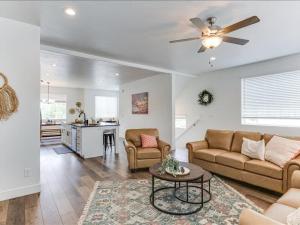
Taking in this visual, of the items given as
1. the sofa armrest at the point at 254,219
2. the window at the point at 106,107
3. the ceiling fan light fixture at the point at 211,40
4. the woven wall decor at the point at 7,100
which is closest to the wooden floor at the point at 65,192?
the woven wall decor at the point at 7,100

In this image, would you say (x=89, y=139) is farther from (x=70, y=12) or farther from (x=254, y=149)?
(x=254, y=149)

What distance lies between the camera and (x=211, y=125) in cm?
616

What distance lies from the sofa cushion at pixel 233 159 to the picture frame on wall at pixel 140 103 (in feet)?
13.3

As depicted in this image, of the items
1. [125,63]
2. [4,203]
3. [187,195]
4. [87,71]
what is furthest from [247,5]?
[87,71]

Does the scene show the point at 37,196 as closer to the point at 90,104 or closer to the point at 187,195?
the point at 187,195

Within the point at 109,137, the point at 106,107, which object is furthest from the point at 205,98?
the point at 106,107

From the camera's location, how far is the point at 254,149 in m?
3.44

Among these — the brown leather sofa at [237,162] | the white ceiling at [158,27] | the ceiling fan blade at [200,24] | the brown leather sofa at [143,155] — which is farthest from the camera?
the brown leather sofa at [143,155]

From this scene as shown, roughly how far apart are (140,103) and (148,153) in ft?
12.7

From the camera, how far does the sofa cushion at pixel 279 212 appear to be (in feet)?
5.04

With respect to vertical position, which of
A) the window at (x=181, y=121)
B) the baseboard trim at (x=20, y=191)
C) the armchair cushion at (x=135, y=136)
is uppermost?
the window at (x=181, y=121)

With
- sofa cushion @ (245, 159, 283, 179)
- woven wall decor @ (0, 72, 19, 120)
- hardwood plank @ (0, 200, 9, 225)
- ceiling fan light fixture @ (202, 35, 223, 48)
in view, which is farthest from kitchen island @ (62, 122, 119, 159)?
ceiling fan light fixture @ (202, 35, 223, 48)

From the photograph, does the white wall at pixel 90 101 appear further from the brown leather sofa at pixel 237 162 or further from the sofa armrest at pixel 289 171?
the sofa armrest at pixel 289 171

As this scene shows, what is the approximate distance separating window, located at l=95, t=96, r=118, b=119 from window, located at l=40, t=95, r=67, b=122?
1711 millimetres
